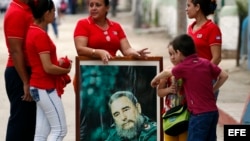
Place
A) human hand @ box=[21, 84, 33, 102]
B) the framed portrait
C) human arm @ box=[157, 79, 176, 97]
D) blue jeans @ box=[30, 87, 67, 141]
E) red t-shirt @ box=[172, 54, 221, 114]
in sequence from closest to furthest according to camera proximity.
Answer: red t-shirt @ box=[172, 54, 221, 114] < human arm @ box=[157, 79, 176, 97] < blue jeans @ box=[30, 87, 67, 141] < human hand @ box=[21, 84, 33, 102] < the framed portrait

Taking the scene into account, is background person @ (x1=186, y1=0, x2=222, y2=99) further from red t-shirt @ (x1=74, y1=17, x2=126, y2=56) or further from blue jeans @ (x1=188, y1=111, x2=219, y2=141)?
red t-shirt @ (x1=74, y1=17, x2=126, y2=56)

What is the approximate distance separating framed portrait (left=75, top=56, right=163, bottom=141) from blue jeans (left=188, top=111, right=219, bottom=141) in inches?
26.6

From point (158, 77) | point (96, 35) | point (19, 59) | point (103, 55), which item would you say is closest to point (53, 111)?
point (19, 59)

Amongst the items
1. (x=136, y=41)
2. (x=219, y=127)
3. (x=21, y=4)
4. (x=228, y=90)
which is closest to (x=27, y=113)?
(x=21, y=4)

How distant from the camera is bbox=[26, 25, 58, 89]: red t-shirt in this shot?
7449mm

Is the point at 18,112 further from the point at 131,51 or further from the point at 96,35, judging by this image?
the point at 131,51

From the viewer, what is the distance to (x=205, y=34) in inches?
305

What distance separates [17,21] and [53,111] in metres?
0.80

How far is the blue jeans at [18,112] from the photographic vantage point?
781cm

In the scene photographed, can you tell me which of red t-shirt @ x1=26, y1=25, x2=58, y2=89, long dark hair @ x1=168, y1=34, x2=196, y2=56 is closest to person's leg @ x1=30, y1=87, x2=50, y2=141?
red t-shirt @ x1=26, y1=25, x2=58, y2=89

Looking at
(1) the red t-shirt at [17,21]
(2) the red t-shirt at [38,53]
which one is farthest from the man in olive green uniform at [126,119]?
(1) the red t-shirt at [17,21]

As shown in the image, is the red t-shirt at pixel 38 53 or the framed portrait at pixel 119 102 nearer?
the red t-shirt at pixel 38 53

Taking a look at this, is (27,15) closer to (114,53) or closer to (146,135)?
(114,53)

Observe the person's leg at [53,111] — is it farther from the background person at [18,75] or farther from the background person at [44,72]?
the background person at [18,75]
